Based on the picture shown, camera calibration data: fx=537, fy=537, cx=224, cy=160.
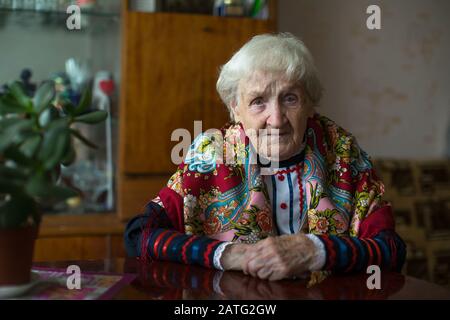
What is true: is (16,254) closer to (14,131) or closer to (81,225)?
(14,131)

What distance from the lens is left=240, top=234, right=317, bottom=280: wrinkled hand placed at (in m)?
1.07

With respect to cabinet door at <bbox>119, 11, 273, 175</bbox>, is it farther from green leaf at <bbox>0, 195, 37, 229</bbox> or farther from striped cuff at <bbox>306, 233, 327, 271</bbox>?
green leaf at <bbox>0, 195, 37, 229</bbox>

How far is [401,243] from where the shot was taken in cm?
129

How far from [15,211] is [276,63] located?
833 millimetres

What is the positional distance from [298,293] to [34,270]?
0.53m

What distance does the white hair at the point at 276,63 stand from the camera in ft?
4.72

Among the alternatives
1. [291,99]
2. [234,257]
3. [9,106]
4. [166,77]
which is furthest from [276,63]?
[166,77]

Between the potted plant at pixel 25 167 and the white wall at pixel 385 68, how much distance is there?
6.80ft

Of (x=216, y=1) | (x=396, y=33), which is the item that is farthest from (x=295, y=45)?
(x=396, y=33)

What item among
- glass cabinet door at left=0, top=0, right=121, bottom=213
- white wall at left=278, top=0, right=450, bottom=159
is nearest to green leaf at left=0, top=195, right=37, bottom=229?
glass cabinet door at left=0, top=0, right=121, bottom=213

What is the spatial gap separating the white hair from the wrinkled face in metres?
0.02

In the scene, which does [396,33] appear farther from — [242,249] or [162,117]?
[242,249]

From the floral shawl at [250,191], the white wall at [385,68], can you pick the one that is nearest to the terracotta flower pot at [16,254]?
the floral shawl at [250,191]

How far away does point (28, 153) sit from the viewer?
812 mm
